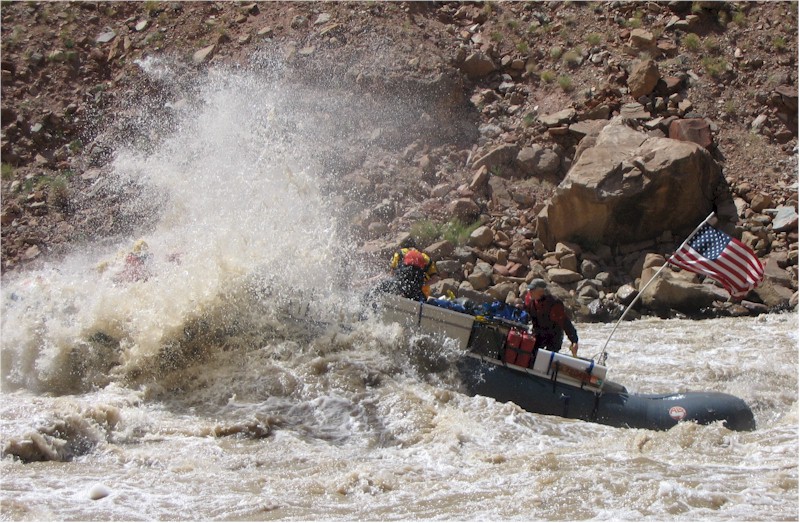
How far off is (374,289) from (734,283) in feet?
12.9

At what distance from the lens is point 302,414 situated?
8227 mm

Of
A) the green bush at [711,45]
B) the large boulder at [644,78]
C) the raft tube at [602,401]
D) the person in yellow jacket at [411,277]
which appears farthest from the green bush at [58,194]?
the green bush at [711,45]

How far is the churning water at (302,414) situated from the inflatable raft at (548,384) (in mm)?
214

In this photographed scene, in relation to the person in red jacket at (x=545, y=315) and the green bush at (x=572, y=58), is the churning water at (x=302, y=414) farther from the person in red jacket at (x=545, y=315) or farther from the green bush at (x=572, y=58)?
the green bush at (x=572, y=58)

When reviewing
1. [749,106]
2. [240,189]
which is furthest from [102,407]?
[749,106]

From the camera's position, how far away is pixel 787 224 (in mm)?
14078

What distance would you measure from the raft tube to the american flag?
1276 millimetres

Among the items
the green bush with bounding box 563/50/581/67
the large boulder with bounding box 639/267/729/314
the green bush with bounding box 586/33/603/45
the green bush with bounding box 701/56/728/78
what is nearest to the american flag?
the large boulder with bounding box 639/267/729/314

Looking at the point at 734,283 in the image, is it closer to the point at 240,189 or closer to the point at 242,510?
the point at 242,510

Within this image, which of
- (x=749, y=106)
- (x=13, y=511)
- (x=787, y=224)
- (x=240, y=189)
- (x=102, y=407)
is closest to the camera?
(x=13, y=511)

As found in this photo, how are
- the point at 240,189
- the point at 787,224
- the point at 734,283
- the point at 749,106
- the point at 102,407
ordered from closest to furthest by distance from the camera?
the point at 102,407 → the point at 734,283 → the point at 787,224 → the point at 240,189 → the point at 749,106

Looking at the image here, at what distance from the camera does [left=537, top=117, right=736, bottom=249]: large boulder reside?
14.5 metres

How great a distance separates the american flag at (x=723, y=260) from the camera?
28.3ft

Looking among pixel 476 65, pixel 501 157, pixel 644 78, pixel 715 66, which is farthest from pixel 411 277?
pixel 715 66
